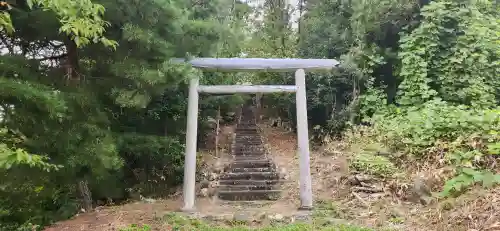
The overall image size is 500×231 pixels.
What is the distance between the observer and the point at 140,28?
5570 mm

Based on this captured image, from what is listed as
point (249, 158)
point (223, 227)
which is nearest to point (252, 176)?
point (249, 158)

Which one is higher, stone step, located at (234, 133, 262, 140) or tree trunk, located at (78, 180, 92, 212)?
stone step, located at (234, 133, 262, 140)

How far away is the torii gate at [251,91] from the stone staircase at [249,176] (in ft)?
6.52

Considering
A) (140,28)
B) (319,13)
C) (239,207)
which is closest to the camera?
(140,28)

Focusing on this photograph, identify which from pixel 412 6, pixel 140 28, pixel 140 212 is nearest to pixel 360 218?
pixel 140 212

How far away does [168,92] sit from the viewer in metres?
9.26

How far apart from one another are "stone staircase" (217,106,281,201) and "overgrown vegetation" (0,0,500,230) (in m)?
1.38

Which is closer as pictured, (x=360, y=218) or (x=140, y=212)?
(x=360, y=218)

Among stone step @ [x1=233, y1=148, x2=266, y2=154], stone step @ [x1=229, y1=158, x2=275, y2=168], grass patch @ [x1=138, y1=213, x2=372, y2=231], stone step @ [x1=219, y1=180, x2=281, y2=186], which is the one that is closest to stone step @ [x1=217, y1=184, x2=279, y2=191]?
stone step @ [x1=219, y1=180, x2=281, y2=186]

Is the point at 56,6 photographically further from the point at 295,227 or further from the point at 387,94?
the point at 387,94

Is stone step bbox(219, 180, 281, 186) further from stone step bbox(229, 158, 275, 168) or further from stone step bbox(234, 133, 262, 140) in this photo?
stone step bbox(234, 133, 262, 140)

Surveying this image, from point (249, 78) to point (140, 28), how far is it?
11001 millimetres

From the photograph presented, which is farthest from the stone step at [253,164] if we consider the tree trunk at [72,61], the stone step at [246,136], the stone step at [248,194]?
the tree trunk at [72,61]

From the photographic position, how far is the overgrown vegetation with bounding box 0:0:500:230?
5.27m
